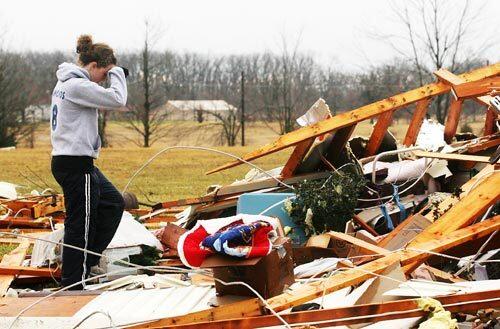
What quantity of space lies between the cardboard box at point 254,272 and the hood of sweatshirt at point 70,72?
76.9 inches

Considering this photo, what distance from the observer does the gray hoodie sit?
5137mm

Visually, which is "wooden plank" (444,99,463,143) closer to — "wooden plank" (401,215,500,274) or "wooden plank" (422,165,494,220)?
"wooden plank" (422,165,494,220)

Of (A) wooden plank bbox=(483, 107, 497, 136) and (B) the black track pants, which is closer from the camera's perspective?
(B) the black track pants

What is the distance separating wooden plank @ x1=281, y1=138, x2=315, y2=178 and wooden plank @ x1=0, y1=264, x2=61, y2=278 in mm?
2375

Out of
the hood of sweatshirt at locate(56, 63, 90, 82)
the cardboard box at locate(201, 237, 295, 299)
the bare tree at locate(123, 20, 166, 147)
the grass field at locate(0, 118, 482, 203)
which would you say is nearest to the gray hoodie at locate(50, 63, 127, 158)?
the hood of sweatshirt at locate(56, 63, 90, 82)

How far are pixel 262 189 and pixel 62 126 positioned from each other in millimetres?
2436

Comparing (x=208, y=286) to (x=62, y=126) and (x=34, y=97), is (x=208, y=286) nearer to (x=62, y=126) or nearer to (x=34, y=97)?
(x=62, y=126)

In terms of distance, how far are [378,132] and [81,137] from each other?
3243 millimetres

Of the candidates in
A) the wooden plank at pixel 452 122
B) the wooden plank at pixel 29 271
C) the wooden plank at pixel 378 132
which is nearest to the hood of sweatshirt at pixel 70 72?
the wooden plank at pixel 29 271

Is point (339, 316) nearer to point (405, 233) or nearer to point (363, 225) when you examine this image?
point (405, 233)

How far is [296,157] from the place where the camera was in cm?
712

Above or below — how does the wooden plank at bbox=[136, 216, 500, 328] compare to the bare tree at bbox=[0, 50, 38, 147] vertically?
above

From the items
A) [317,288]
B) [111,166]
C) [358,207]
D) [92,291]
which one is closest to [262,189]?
[358,207]

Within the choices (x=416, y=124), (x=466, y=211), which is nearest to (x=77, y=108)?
(x=466, y=211)
